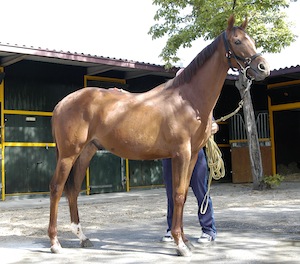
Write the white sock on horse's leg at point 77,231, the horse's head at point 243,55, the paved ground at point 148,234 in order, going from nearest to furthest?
the paved ground at point 148,234 → the horse's head at point 243,55 → the white sock on horse's leg at point 77,231

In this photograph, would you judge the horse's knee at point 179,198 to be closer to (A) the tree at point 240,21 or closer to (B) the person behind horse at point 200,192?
(B) the person behind horse at point 200,192

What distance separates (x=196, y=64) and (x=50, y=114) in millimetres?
7039

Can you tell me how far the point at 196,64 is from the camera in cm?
394

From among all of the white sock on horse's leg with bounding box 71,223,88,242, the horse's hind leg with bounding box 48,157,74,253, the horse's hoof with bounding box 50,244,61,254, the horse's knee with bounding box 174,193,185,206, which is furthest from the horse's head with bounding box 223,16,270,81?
the horse's hoof with bounding box 50,244,61,254

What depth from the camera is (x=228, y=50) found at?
148 inches

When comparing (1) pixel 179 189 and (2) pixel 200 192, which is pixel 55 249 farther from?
(2) pixel 200 192

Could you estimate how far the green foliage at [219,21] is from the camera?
955 cm

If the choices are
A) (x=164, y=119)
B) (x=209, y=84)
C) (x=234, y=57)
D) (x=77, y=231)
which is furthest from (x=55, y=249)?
(x=234, y=57)

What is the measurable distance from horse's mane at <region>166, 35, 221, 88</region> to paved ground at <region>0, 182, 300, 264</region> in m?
1.62

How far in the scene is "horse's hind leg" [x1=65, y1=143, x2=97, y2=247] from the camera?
403 cm

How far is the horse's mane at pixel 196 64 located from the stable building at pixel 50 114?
5.58 meters

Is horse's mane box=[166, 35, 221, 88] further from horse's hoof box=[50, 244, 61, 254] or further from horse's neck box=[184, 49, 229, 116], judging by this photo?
horse's hoof box=[50, 244, 61, 254]

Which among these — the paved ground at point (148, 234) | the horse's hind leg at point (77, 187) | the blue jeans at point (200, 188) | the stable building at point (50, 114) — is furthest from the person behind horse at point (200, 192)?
the stable building at point (50, 114)

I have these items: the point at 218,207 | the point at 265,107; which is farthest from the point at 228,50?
the point at 265,107
